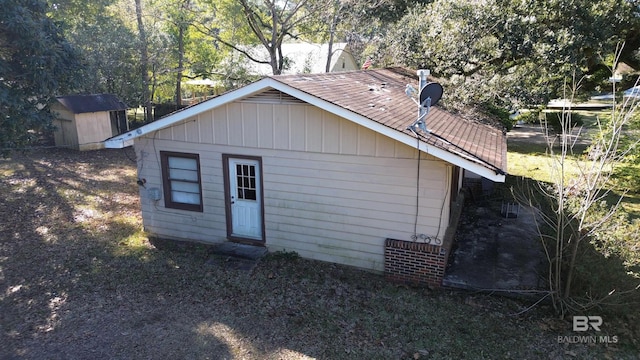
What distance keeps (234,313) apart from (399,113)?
471 centimetres

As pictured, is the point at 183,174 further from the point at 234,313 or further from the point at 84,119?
the point at 84,119

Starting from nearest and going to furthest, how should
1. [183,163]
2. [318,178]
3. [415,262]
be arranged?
1. [415,262]
2. [318,178]
3. [183,163]

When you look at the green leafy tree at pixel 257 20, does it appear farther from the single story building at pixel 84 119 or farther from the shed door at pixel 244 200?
the shed door at pixel 244 200

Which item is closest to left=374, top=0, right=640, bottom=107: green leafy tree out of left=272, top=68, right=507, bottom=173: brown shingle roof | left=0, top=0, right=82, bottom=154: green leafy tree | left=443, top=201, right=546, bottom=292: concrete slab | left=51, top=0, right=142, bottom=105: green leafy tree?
left=272, top=68, right=507, bottom=173: brown shingle roof

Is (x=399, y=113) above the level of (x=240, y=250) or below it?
above

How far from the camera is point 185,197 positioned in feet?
30.7

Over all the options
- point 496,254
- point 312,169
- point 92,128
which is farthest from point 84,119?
point 496,254

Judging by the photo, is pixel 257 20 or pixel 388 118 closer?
pixel 388 118

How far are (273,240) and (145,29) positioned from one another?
63.2 ft

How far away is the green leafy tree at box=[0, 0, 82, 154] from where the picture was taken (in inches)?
441

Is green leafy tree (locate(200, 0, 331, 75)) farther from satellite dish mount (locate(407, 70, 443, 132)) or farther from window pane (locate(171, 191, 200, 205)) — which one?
satellite dish mount (locate(407, 70, 443, 132))

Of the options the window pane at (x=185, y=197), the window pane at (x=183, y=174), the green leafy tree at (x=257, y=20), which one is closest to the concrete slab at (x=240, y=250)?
the window pane at (x=185, y=197)

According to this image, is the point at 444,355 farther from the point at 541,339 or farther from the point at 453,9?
the point at 453,9

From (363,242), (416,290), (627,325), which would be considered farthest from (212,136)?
(627,325)
